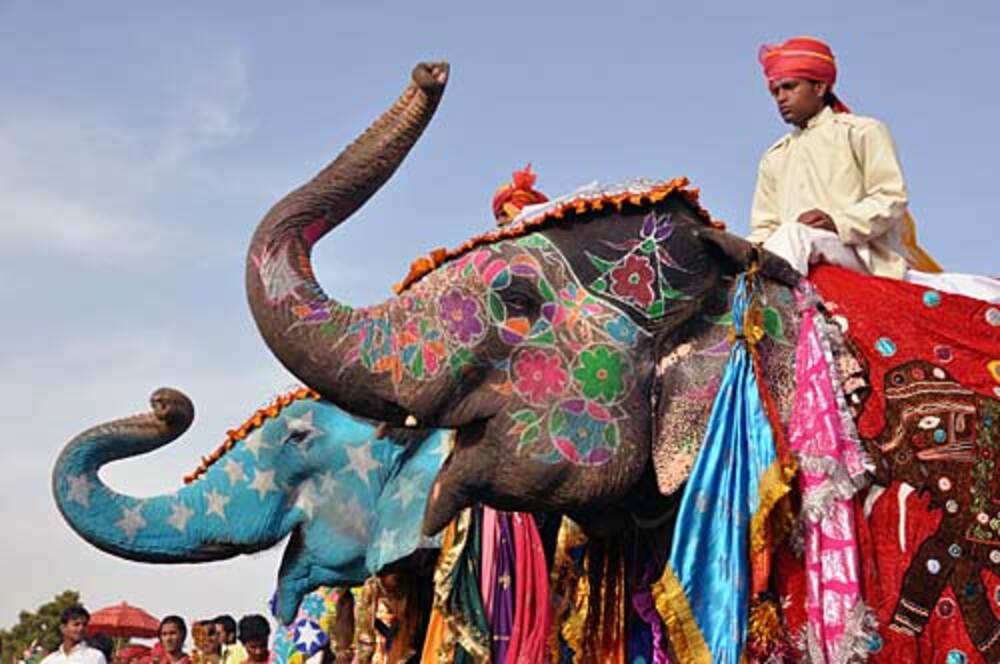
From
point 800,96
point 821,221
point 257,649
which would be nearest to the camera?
point 821,221

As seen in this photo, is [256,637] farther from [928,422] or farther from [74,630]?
[928,422]

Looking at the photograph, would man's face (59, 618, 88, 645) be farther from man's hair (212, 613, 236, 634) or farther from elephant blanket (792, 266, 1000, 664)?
elephant blanket (792, 266, 1000, 664)

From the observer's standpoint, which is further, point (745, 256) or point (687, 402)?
point (745, 256)

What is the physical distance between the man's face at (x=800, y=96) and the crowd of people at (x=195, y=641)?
14.6 feet

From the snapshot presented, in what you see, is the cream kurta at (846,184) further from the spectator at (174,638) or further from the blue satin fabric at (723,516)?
the spectator at (174,638)

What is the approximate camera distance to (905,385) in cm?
437

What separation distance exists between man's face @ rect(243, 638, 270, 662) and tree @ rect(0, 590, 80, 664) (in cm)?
2169

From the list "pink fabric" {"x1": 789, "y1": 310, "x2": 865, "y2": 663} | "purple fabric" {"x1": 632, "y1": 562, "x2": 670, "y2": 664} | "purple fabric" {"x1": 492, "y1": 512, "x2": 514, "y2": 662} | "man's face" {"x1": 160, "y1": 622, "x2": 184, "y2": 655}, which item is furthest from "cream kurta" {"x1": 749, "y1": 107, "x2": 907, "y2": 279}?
"man's face" {"x1": 160, "y1": 622, "x2": 184, "y2": 655}

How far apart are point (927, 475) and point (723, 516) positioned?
20.4 inches

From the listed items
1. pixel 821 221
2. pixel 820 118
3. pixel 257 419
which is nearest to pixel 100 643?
pixel 257 419

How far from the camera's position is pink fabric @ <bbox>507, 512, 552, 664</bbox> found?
19.6 feet

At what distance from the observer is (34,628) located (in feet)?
105

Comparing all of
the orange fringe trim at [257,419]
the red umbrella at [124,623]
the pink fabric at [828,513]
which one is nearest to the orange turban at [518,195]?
the orange fringe trim at [257,419]

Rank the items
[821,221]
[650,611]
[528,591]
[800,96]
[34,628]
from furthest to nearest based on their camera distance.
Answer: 1. [34,628]
2. [528,591]
3. [800,96]
4. [821,221]
5. [650,611]
